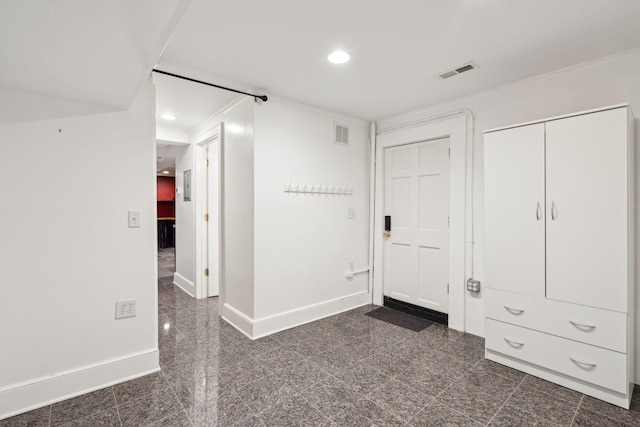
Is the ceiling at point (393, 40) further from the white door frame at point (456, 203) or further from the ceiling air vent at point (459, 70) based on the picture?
the white door frame at point (456, 203)

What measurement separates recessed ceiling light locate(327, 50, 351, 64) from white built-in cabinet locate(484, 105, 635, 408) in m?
1.36

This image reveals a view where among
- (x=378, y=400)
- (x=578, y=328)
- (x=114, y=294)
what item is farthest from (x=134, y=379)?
(x=578, y=328)

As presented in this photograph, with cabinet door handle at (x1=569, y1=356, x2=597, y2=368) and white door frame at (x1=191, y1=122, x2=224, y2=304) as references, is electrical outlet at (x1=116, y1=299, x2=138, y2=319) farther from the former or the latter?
cabinet door handle at (x1=569, y1=356, x2=597, y2=368)

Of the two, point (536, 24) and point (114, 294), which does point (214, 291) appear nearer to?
point (114, 294)

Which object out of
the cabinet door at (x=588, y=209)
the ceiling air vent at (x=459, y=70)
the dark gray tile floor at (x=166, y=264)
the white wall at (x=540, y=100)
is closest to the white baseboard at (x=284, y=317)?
the white wall at (x=540, y=100)

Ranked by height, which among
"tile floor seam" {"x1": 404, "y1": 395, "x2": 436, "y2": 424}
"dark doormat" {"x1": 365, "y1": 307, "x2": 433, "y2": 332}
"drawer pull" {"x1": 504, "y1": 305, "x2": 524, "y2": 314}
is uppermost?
"drawer pull" {"x1": 504, "y1": 305, "x2": 524, "y2": 314}

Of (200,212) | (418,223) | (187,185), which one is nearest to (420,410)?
(418,223)

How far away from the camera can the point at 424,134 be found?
→ 140 inches

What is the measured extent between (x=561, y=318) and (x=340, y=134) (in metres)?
2.77

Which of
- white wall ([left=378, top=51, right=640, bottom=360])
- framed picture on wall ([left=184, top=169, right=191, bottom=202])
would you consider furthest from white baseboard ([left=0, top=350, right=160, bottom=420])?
white wall ([left=378, top=51, right=640, bottom=360])

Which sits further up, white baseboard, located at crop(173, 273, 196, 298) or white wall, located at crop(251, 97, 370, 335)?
white wall, located at crop(251, 97, 370, 335)

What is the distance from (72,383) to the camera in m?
2.10

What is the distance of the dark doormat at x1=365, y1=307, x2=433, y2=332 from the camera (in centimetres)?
337

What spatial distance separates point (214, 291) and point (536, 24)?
4479 millimetres
